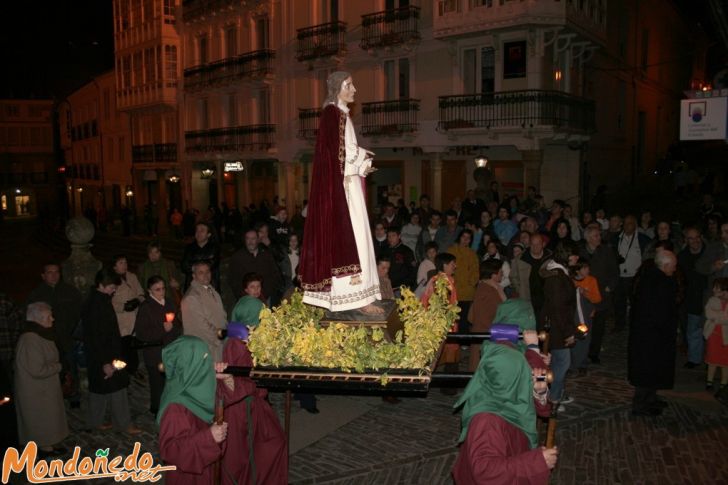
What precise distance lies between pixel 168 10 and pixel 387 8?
1916cm

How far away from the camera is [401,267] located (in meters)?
10.8

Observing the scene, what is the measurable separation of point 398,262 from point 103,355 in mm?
5182

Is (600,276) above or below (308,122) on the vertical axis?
below

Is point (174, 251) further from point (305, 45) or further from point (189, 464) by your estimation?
point (189, 464)

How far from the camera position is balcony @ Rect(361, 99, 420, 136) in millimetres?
24297

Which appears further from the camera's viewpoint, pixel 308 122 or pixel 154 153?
pixel 154 153

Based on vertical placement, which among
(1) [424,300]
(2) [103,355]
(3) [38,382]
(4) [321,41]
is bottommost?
(3) [38,382]

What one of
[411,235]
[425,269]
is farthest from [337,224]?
[411,235]

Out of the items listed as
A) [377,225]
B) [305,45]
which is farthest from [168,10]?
[377,225]

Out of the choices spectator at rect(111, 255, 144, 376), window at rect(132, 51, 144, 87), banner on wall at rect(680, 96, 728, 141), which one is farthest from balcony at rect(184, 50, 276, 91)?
spectator at rect(111, 255, 144, 376)

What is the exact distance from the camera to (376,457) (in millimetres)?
7043

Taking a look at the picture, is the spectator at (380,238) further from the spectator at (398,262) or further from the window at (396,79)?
the window at (396,79)

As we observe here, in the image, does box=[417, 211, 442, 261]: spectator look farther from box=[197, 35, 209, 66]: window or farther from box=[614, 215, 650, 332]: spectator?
box=[197, 35, 209, 66]: window

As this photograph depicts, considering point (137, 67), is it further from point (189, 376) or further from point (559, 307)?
point (189, 376)
